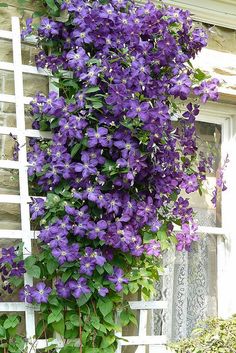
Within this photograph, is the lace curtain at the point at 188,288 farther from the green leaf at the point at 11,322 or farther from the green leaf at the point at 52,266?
the green leaf at the point at 11,322

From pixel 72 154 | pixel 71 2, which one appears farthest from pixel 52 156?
pixel 71 2

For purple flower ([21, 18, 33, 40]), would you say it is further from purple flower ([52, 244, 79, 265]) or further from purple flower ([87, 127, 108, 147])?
purple flower ([52, 244, 79, 265])

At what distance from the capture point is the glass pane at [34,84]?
3.31m

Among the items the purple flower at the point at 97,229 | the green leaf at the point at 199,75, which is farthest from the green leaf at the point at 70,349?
the green leaf at the point at 199,75

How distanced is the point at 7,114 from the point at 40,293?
901mm

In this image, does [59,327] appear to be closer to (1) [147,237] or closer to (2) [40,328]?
(2) [40,328]

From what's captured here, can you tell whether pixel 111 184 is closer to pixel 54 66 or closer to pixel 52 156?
pixel 52 156

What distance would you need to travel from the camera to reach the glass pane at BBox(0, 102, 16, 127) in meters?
3.23

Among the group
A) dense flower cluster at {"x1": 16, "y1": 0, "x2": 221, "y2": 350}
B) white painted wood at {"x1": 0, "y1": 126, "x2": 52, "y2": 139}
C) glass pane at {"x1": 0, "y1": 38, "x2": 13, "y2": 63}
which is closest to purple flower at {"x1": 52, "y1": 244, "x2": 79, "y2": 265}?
dense flower cluster at {"x1": 16, "y1": 0, "x2": 221, "y2": 350}

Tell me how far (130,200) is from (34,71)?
2.58ft

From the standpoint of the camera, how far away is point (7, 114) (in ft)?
10.6

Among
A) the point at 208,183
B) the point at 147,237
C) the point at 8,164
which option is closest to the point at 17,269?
the point at 8,164

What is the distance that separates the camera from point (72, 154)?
3029 millimetres

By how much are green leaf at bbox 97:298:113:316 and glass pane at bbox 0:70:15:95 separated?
3.61ft
